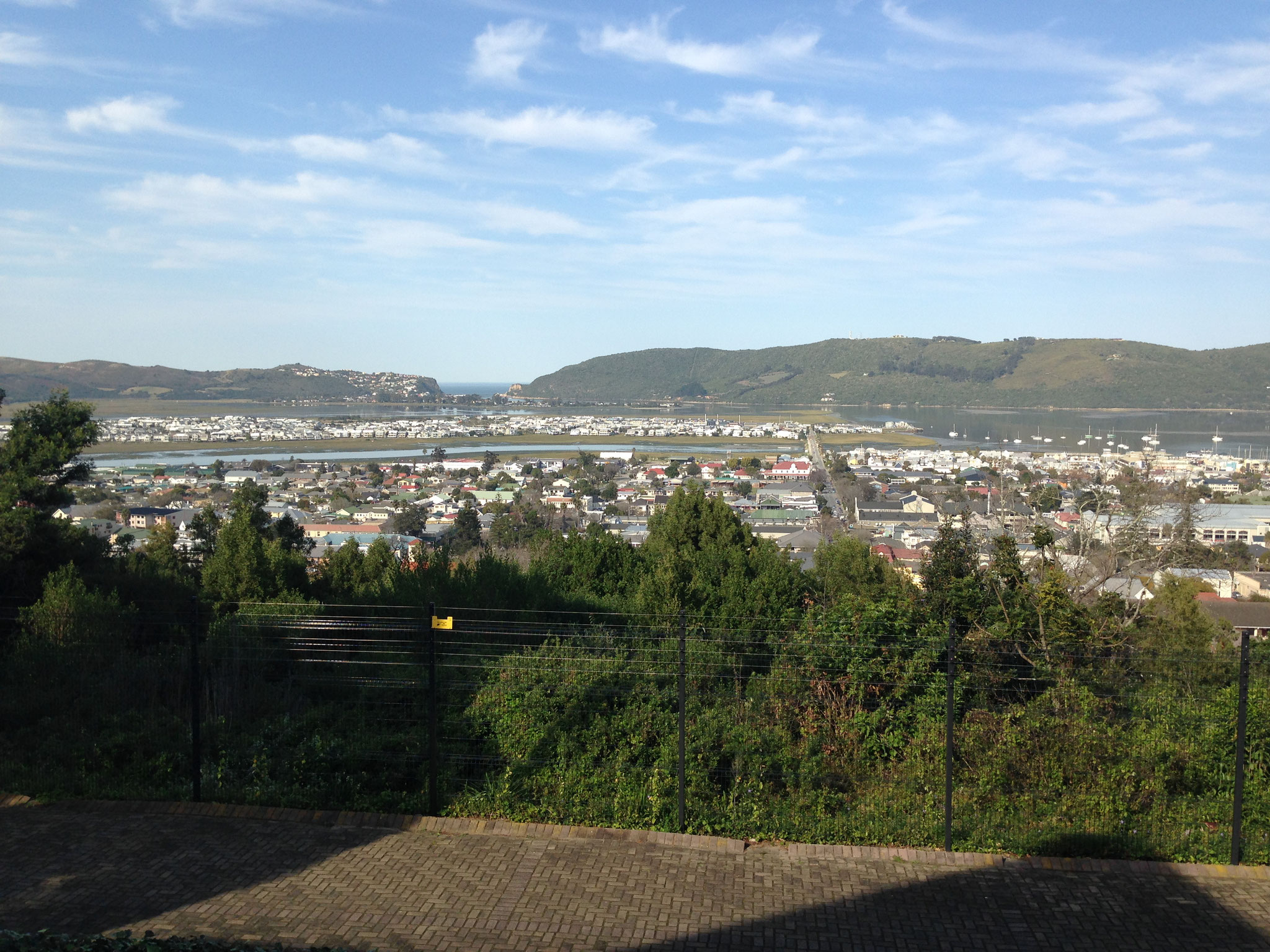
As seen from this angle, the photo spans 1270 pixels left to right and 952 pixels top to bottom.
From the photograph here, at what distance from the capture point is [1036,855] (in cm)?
589

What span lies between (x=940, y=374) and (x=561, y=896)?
13796 cm

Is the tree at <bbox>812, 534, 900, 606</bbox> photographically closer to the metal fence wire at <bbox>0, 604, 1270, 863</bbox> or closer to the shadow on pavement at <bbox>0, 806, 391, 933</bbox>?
the metal fence wire at <bbox>0, 604, 1270, 863</bbox>

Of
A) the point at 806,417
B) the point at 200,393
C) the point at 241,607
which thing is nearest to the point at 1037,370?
the point at 806,417

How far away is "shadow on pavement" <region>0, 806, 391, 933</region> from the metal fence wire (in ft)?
1.37

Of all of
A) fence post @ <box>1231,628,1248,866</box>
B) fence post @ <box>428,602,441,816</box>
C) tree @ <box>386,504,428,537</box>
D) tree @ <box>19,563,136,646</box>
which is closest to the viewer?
fence post @ <box>1231,628,1248,866</box>

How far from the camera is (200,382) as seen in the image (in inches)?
5162

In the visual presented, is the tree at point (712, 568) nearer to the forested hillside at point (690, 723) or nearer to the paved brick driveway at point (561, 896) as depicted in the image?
the forested hillside at point (690, 723)

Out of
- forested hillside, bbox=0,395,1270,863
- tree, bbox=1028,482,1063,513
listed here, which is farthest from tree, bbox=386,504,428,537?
forested hillside, bbox=0,395,1270,863

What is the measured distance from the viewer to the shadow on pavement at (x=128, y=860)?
511cm

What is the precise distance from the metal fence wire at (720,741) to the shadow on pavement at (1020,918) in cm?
41

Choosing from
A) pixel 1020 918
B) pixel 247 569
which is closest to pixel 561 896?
pixel 1020 918

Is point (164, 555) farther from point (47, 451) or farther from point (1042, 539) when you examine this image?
point (1042, 539)

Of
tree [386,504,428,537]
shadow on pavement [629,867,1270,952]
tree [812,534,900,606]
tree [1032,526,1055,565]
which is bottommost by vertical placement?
tree [386,504,428,537]

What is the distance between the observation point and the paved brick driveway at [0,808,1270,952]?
4883 millimetres
